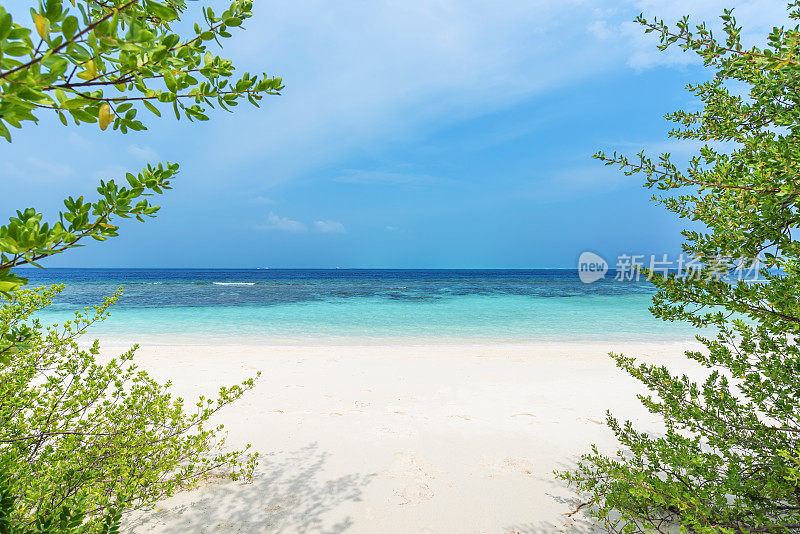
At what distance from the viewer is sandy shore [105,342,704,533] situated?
3.17 metres

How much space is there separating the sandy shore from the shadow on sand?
0.05 ft

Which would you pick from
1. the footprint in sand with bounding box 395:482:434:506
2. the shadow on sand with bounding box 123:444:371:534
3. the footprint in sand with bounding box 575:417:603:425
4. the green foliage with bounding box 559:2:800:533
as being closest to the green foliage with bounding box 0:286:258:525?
the shadow on sand with bounding box 123:444:371:534

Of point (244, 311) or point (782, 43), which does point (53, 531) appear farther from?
point (244, 311)

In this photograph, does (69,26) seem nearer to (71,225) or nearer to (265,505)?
(71,225)

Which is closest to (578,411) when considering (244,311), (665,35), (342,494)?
(342,494)

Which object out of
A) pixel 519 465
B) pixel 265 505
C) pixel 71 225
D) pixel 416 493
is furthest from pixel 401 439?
pixel 71 225

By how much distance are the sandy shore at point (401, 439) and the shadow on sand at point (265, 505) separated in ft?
0.05

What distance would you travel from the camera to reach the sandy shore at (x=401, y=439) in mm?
3168

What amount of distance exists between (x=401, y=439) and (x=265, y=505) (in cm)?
189

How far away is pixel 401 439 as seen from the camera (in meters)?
4.71

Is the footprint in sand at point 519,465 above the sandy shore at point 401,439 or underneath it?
above

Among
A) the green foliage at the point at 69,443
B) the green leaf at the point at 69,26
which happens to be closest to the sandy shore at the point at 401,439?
the green foliage at the point at 69,443

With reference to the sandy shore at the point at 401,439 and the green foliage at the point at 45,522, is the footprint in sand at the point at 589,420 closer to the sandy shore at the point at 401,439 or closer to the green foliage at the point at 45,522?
the sandy shore at the point at 401,439

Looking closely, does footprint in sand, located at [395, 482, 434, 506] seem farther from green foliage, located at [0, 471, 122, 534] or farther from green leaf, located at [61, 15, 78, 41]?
green leaf, located at [61, 15, 78, 41]
